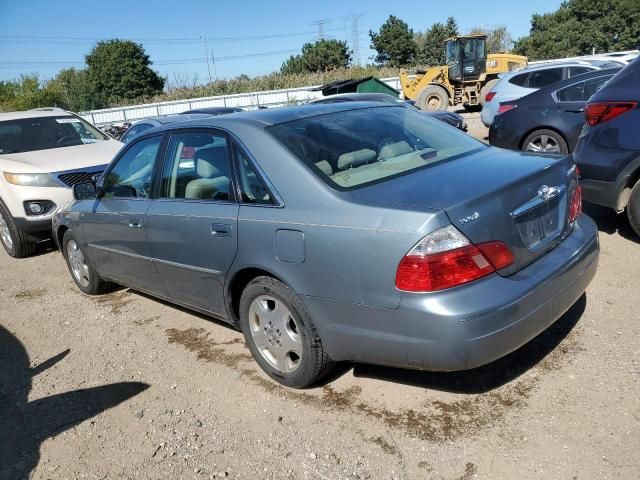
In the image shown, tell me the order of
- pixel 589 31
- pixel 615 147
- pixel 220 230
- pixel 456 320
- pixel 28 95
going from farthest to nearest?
pixel 589 31
pixel 28 95
pixel 615 147
pixel 220 230
pixel 456 320

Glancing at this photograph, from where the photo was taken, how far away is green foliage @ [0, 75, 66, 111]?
47.6m

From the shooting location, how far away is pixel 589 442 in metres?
2.60

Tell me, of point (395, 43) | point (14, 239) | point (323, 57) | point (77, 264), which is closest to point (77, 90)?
point (323, 57)

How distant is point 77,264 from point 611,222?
220 inches

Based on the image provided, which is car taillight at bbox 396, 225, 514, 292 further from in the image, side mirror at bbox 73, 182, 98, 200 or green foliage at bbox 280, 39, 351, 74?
green foliage at bbox 280, 39, 351, 74

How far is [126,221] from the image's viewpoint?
4.32 metres

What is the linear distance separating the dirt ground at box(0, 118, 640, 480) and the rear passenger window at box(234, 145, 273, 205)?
46.4 inches

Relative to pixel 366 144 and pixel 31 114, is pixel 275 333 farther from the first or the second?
pixel 31 114

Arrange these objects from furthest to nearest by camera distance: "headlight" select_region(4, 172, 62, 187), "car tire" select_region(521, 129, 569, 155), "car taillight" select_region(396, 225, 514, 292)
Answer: "car tire" select_region(521, 129, 569, 155), "headlight" select_region(4, 172, 62, 187), "car taillight" select_region(396, 225, 514, 292)

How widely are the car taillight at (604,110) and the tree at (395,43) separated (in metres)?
74.3

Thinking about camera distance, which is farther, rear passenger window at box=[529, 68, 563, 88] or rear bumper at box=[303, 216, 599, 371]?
rear passenger window at box=[529, 68, 563, 88]

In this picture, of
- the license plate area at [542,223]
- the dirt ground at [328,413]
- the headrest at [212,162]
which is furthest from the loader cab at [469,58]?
the license plate area at [542,223]

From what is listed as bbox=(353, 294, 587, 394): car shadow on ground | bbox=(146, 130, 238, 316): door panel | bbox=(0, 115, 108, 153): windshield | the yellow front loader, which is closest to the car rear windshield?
bbox=(146, 130, 238, 316): door panel

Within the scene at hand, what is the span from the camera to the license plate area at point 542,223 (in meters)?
2.81
